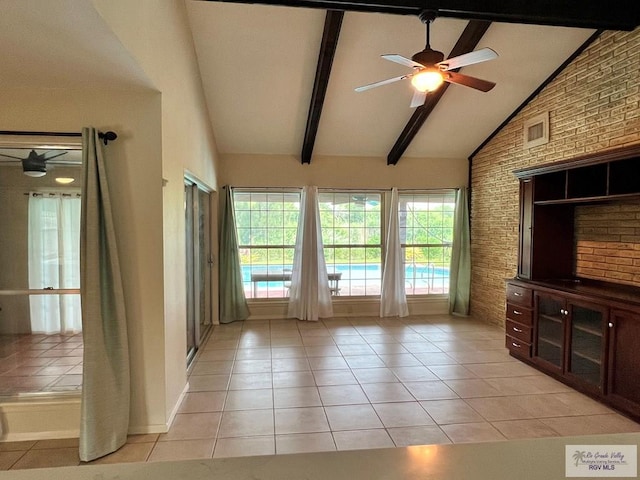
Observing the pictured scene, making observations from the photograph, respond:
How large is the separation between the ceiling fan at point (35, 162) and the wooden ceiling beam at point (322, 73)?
8.10ft

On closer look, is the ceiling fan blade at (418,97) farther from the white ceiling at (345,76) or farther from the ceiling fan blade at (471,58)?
the white ceiling at (345,76)

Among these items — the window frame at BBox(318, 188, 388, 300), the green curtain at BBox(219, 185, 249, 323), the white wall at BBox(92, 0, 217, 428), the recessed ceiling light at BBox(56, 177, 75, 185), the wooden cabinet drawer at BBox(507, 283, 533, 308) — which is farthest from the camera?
the window frame at BBox(318, 188, 388, 300)

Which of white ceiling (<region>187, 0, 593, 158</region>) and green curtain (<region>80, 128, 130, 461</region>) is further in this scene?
white ceiling (<region>187, 0, 593, 158</region>)

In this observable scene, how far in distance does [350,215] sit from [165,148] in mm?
3792

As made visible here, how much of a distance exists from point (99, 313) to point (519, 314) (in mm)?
3918

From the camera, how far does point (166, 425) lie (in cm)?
272

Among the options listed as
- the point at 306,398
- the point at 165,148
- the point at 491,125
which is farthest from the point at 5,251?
the point at 491,125

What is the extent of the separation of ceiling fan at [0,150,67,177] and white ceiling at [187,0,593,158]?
5.99 feet

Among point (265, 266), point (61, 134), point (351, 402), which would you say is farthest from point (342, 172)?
point (61, 134)

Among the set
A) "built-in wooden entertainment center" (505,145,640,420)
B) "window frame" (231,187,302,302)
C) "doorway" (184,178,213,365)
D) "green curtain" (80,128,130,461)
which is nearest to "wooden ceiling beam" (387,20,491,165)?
"built-in wooden entertainment center" (505,145,640,420)

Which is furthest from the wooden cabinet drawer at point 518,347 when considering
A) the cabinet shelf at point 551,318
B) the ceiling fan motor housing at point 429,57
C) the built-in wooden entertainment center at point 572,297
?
the ceiling fan motor housing at point 429,57

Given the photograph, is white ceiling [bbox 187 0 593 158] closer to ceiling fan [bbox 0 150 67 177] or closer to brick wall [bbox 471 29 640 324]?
brick wall [bbox 471 29 640 324]

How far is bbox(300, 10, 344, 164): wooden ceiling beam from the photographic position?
3.48 metres

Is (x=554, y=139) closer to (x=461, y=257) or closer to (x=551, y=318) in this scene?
(x=551, y=318)
